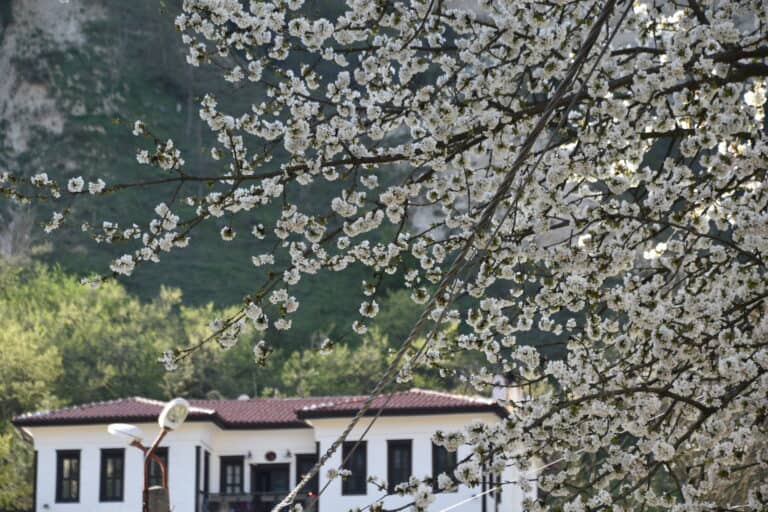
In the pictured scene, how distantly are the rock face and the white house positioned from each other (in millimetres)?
58954

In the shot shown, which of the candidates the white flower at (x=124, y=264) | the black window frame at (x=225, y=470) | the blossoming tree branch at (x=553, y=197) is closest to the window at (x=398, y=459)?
the black window frame at (x=225, y=470)

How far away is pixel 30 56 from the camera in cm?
9744

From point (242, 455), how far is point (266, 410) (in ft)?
5.61

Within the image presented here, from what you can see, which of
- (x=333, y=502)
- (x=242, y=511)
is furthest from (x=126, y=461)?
(x=333, y=502)

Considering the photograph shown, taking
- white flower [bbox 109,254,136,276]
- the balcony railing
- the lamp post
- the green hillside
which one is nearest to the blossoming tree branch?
white flower [bbox 109,254,136,276]

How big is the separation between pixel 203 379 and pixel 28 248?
31.8 meters

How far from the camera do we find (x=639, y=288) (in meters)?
7.13

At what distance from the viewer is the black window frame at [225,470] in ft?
123

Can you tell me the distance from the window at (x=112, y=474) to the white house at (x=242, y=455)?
1.0 inches

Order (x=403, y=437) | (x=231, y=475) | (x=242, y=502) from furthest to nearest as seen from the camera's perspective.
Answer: (x=231, y=475) < (x=403, y=437) < (x=242, y=502)

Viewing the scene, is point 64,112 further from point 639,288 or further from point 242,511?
point 639,288

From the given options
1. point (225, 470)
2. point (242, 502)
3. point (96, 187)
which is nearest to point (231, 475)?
point (225, 470)

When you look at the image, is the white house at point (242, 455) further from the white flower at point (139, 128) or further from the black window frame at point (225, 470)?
the white flower at point (139, 128)

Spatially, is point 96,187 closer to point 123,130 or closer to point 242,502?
point 242,502
